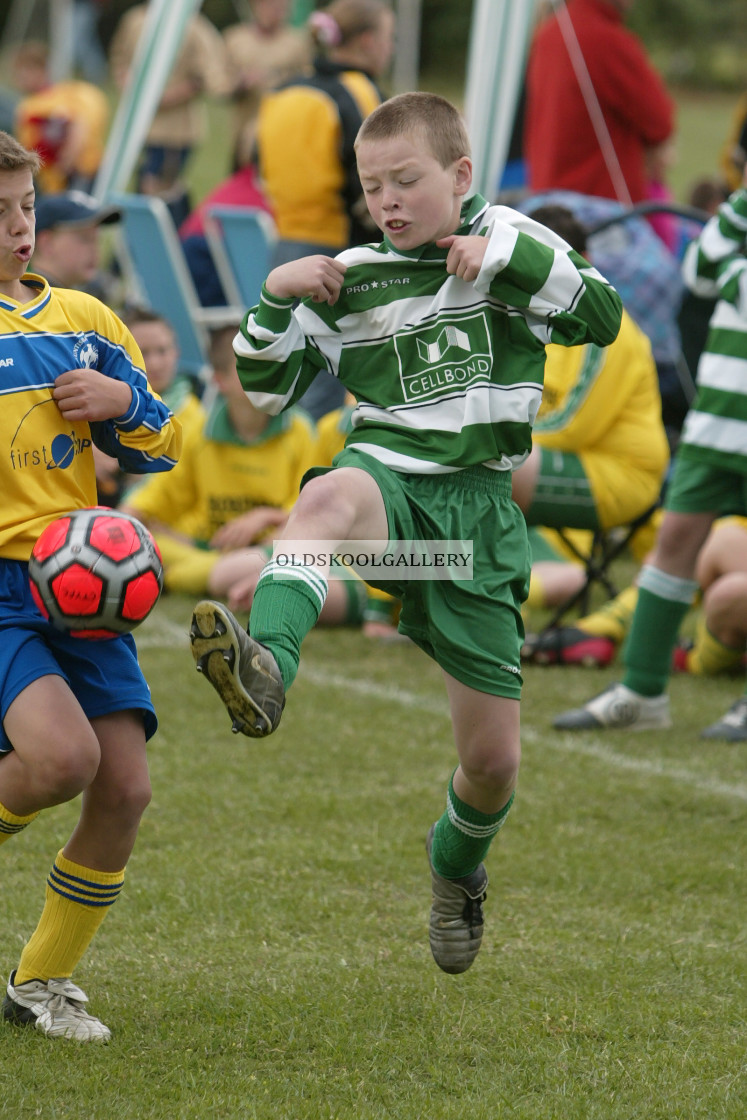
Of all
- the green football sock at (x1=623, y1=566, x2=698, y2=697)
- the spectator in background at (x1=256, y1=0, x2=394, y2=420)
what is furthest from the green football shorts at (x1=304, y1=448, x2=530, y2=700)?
the spectator in background at (x1=256, y1=0, x2=394, y2=420)

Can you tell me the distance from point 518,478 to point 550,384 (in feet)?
2.39

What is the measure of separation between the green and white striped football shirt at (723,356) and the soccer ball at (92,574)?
2.96 metres

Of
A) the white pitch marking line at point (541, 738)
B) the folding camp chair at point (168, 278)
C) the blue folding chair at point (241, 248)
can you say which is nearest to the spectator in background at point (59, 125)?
the folding camp chair at point (168, 278)

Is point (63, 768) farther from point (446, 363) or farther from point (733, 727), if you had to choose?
point (733, 727)

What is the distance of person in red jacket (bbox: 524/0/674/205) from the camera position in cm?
959

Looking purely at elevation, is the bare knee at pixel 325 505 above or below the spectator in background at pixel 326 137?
above

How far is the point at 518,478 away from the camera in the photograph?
6391 millimetres

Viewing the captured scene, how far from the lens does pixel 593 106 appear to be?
957 cm

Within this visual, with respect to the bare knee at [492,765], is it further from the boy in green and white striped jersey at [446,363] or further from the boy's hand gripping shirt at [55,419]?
the boy's hand gripping shirt at [55,419]

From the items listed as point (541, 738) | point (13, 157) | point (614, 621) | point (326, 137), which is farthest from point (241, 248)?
point (13, 157)

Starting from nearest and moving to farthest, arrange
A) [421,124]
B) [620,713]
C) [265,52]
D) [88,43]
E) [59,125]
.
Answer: [421,124] → [620,713] → [59,125] → [265,52] → [88,43]

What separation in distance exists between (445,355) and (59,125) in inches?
451

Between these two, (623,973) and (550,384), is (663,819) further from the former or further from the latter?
(550,384)

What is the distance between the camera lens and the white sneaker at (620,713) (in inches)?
232
